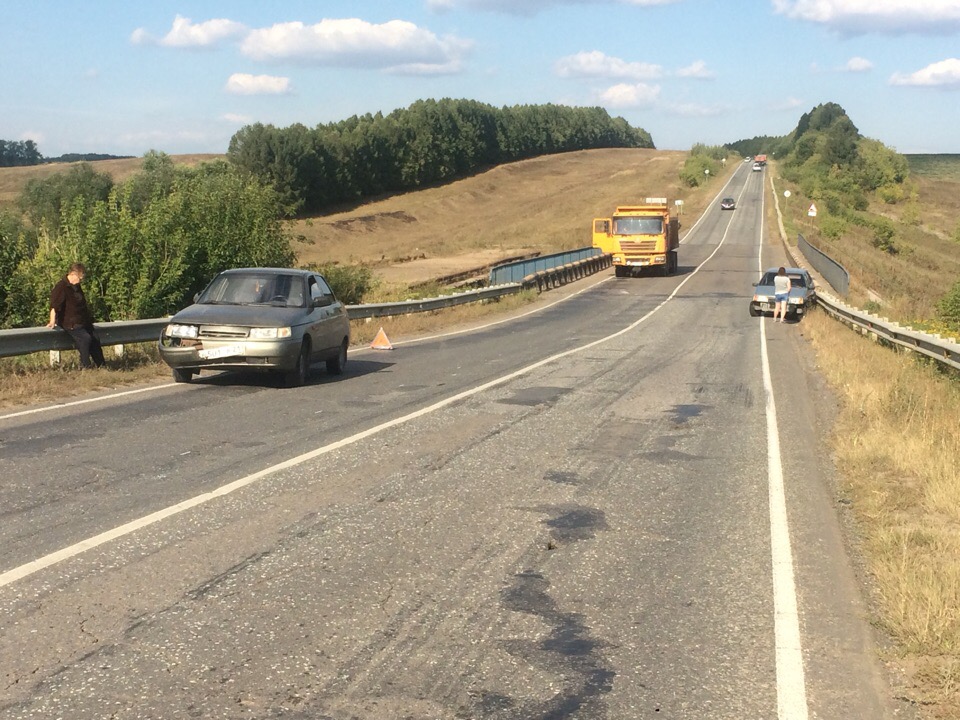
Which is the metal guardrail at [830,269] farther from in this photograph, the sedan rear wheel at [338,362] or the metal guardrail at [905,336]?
the sedan rear wheel at [338,362]

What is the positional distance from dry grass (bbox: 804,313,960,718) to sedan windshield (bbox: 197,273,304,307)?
7751mm

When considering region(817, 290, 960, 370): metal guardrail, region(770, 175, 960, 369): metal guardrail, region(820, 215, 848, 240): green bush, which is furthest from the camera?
region(820, 215, 848, 240): green bush

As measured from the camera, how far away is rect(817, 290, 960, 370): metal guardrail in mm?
A: 15461

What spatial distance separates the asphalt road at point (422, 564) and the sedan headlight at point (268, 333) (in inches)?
48.4

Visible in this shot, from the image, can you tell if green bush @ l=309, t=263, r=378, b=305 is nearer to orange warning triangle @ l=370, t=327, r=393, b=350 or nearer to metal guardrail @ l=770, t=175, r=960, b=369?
orange warning triangle @ l=370, t=327, r=393, b=350

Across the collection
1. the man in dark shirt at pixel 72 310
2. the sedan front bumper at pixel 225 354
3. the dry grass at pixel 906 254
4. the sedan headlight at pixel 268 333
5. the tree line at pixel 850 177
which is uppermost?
the tree line at pixel 850 177

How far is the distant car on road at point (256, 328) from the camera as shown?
14.0 m

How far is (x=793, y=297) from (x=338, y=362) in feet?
64.4

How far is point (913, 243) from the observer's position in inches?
3816

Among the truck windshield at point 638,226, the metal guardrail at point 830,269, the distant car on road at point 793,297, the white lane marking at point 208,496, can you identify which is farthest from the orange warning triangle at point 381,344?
the truck windshield at point 638,226

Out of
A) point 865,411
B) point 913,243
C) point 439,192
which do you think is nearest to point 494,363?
point 865,411

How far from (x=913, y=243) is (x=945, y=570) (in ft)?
323

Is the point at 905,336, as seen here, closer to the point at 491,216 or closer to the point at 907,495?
the point at 907,495

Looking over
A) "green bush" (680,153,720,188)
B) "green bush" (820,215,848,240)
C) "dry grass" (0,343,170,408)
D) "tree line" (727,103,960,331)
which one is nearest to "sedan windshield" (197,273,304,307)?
"dry grass" (0,343,170,408)
